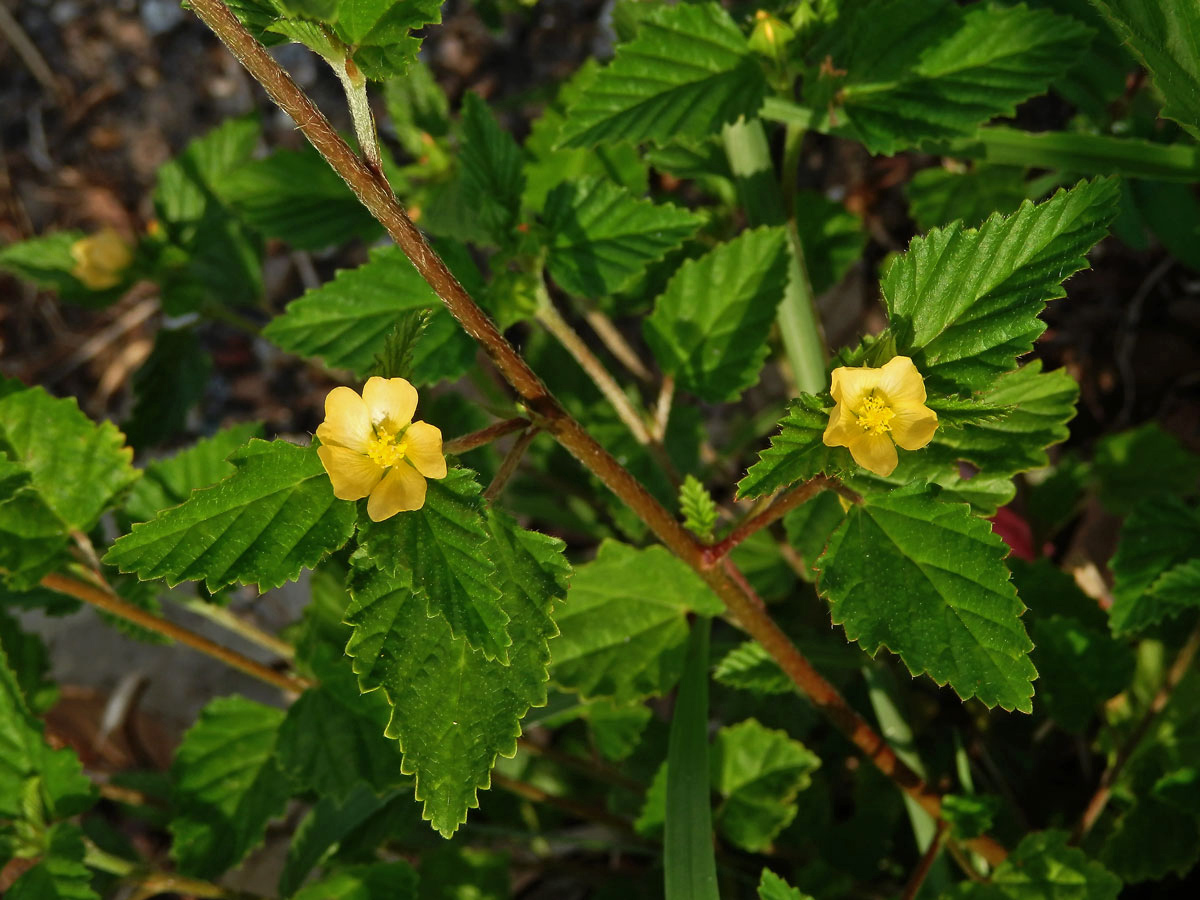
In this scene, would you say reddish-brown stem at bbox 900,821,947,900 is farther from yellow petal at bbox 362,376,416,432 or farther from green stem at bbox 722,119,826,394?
yellow petal at bbox 362,376,416,432

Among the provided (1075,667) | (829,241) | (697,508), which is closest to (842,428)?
(697,508)

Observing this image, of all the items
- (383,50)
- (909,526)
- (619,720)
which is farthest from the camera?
(619,720)

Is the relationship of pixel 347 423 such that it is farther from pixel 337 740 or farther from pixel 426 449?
pixel 337 740

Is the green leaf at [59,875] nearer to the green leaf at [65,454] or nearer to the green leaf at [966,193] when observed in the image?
the green leaf at [65,454]

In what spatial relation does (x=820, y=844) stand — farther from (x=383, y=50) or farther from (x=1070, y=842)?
(x=383, y=50)

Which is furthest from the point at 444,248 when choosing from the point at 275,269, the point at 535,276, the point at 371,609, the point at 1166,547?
the point at 275,269

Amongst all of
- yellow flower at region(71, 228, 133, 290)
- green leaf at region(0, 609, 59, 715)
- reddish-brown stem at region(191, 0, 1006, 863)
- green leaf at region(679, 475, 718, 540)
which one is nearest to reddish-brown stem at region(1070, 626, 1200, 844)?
reddish-brown stem at region(191, 0, 1006, 863)

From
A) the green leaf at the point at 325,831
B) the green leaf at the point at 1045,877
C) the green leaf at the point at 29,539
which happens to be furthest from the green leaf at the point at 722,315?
the green leaf at the point at 29,539
